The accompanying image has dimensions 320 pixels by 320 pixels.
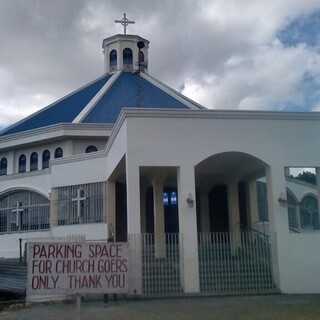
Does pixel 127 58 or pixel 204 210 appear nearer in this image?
pixel 204 210

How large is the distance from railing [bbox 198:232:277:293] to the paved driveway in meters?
0.67

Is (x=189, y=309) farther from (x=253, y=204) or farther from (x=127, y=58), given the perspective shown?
(x=127, y=58)

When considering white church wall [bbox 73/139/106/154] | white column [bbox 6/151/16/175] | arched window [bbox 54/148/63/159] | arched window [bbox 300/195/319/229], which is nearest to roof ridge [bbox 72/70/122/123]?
white church wall [bbox 73/139/106/154]

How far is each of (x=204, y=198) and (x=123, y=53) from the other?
16.3 m

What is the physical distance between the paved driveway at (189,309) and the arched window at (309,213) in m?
2.52

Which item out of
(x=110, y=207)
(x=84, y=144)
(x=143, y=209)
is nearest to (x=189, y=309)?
(x=110, y=207)

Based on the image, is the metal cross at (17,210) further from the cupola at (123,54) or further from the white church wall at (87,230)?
the cupola at (123,54)

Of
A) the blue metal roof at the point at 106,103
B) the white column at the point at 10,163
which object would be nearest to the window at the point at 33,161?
the white column at the point at 10,163

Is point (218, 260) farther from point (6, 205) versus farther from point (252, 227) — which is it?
point (6, 205)

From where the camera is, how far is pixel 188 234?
12945 mm

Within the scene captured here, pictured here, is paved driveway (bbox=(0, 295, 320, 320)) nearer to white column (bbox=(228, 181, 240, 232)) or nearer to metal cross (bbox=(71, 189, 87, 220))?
white column (bbox=(228, 181, 240, 232))

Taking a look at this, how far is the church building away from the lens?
12.9 m

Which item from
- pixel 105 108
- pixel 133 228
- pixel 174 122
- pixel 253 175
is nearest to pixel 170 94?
pixel 105 108

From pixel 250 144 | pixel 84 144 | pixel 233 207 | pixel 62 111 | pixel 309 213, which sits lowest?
pixel 309 213
